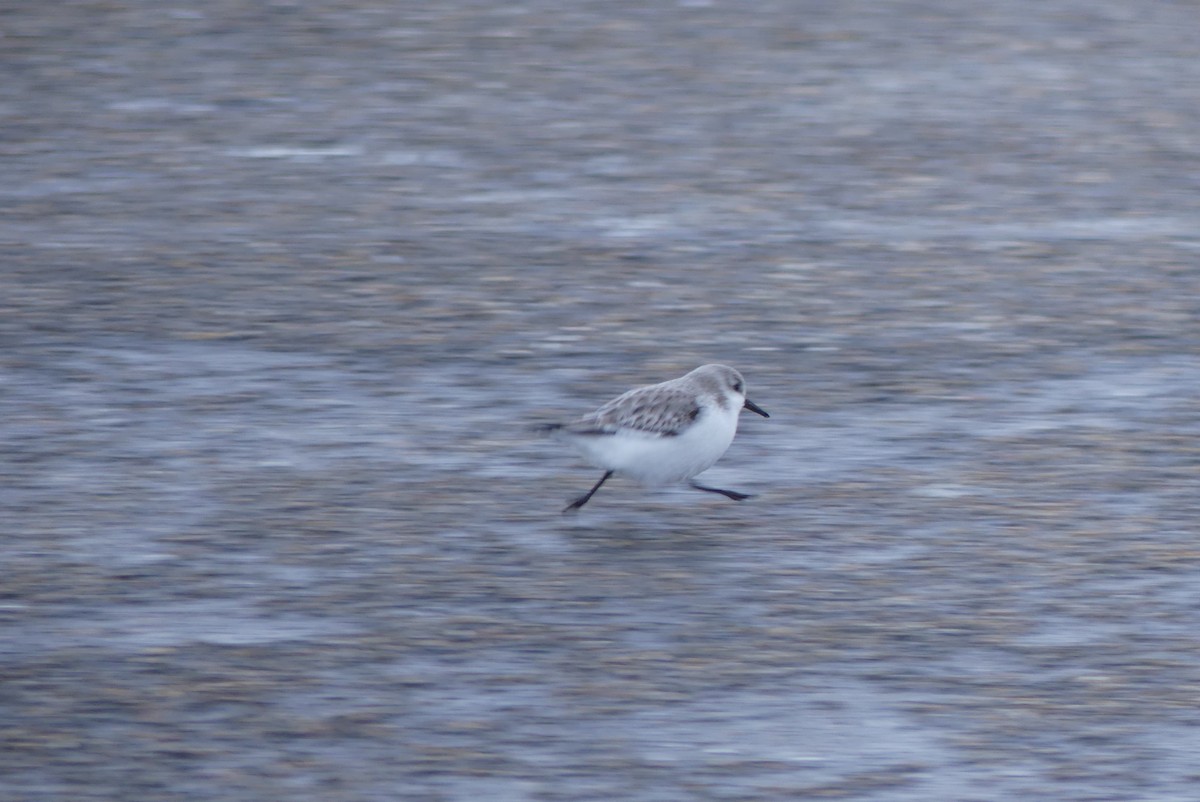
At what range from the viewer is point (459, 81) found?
12055 millimetres

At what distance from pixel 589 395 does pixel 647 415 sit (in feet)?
4.84

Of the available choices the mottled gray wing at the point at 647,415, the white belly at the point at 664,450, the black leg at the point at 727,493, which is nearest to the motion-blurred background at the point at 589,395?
the black leg at the point at 727,493

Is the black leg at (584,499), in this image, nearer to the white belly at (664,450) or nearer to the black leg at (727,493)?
the white belly at (664,450)

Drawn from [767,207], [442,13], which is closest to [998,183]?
[767,207]

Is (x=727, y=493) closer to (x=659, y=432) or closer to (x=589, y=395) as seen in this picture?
(x=659, y=432)

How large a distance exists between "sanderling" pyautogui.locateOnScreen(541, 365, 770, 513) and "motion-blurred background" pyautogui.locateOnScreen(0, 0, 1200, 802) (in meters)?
0.28

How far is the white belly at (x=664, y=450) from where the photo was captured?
5930 millimetres

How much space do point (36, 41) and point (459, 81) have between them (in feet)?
10.3

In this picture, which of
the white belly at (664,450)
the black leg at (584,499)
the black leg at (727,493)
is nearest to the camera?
the white belly at (664,450)

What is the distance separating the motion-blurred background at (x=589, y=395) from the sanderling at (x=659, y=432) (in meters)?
0.28

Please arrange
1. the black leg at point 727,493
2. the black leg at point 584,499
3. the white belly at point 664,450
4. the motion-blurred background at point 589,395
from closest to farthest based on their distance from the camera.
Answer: the motion-blurred background at point 589,395 < the white belly at point 664,450 < the black leg at point 584,499 < the black leg at point 727,493

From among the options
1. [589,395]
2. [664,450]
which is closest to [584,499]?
[664,450]

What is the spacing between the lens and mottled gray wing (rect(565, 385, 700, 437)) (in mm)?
5941

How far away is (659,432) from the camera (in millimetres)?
5922
